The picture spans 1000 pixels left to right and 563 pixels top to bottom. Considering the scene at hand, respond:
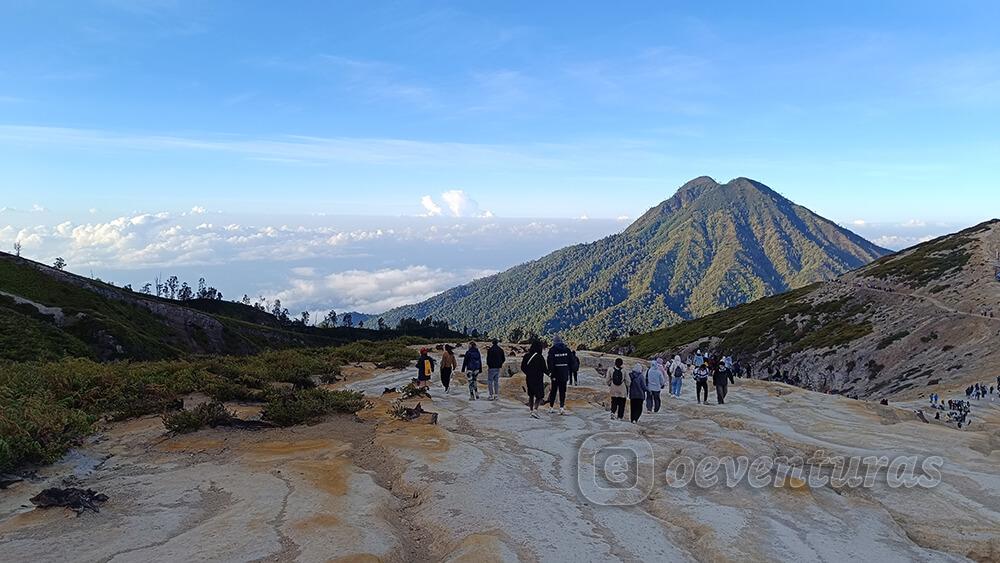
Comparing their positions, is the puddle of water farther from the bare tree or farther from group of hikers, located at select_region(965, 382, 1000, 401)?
the bare tree

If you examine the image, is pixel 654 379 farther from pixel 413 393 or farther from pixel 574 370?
pixel 413 393

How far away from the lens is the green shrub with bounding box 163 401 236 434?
13.7m

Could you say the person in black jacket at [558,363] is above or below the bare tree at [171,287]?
below

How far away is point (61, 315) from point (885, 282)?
11736 cm

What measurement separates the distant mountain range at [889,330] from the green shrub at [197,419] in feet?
150

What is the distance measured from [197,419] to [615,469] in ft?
31.9

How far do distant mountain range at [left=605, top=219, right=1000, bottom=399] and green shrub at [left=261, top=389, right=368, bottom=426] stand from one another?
1657 inches

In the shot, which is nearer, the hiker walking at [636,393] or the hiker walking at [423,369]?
the hiker walking at [636,393]

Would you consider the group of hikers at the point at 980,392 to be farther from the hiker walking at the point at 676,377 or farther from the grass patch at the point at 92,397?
the grass patch at the point at 92,397

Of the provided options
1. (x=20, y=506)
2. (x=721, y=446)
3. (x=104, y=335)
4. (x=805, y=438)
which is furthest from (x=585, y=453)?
(x=104, y=335)

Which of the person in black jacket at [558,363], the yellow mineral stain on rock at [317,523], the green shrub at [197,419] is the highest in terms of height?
the person in black jacket at [558,363]

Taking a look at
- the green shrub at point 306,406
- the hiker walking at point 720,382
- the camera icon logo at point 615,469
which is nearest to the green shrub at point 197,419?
the green shrub at point 306,406

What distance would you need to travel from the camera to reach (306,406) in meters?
15.9

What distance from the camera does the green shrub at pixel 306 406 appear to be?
50.3 ft
